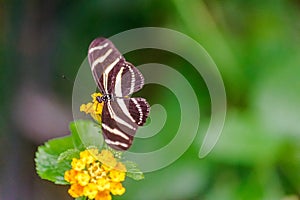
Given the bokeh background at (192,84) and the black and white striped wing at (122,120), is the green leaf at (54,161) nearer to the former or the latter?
the black and white striped wing at (122,120)

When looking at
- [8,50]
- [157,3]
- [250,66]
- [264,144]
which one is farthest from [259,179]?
[8,50]

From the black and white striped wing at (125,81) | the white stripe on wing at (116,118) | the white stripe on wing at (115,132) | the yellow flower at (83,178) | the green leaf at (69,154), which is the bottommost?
the yellow flower at (83,178)

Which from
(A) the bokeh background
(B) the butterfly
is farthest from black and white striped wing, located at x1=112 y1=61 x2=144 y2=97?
(A) the bokeh background

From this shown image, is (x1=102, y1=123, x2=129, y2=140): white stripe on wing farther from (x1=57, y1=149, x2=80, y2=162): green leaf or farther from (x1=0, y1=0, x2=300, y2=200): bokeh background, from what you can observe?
(x1=0, y1=0, x2=300, y2=200): bokeh background

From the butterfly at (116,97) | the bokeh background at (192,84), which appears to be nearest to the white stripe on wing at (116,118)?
the butterfly at (116,97)

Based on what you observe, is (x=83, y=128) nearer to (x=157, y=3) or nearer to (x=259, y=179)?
(x=259, y=179)

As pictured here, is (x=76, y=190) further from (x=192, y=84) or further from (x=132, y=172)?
(x=192, y=84)

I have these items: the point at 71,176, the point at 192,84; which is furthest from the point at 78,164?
the point at 192,84
